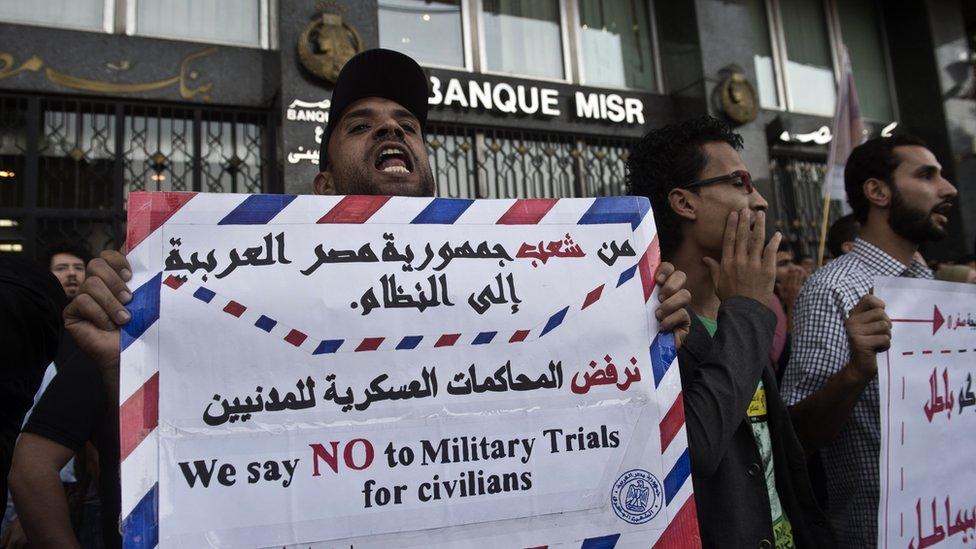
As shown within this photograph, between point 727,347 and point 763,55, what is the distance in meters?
9.20

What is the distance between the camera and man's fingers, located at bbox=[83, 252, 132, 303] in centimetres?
118

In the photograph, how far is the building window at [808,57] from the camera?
377 inches

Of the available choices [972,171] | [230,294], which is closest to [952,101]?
[972,171]

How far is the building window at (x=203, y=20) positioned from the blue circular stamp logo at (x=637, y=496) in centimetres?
653

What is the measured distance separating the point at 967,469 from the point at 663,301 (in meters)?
1.40

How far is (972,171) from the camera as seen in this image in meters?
9.54

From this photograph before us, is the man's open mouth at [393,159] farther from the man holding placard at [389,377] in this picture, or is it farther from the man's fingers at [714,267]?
the man's fingers at [714,267]

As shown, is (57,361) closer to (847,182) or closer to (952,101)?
(847,182)

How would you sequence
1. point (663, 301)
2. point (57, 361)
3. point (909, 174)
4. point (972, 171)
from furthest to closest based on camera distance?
point (972, 171) → point (57, 361) → point (909, 174) → point (663, 301)

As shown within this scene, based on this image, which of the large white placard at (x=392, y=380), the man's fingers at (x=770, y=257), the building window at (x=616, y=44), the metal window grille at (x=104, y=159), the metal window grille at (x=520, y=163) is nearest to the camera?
the large white placard at (x=392, y=380)

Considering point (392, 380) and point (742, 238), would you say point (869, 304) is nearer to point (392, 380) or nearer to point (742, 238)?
point (742, 238)

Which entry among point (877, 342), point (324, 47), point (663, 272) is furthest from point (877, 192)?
point (324, 47)

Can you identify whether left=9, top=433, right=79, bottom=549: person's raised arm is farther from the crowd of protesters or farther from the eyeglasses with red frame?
the eyeglasses with red frame

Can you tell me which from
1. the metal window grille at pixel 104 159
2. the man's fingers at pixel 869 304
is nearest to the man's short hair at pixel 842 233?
the man's fingers at pixel 869 304
